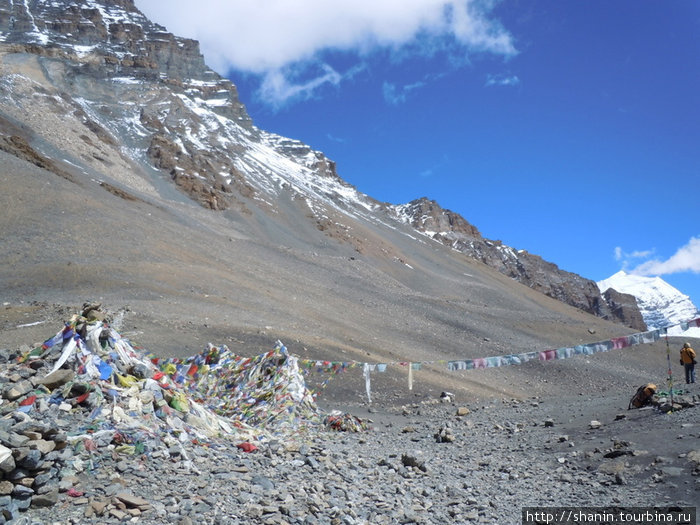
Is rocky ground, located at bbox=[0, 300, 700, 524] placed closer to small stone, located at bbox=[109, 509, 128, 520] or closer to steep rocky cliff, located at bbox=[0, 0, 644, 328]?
small stone, located at bbox=[109, 509, 128, 520]

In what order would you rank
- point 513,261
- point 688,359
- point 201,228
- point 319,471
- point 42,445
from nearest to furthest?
point 42,445 → point 319,471 → point 688,359 → point 201,228 → point 513,261

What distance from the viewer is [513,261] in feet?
450

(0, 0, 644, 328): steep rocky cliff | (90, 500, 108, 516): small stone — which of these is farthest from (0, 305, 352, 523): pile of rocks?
(0, 0, 644, 328): steep rocky cliff

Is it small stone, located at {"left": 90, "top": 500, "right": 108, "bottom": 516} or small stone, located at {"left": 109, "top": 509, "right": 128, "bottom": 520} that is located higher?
small stone, located at {"left": 90, "top": 500, "right": 108, "bottom": 516}

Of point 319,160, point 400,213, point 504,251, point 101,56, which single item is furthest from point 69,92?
point 504,251

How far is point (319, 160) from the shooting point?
5354 inches

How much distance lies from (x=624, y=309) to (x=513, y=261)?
128ft

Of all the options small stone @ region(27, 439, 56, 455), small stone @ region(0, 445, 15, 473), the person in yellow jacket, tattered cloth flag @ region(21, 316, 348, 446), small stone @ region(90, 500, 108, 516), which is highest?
the person in yellow jacket

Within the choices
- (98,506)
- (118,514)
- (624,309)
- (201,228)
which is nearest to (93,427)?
(98,506)

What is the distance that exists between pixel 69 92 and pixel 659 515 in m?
92.2

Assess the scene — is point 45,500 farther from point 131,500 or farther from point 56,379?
point 56,379

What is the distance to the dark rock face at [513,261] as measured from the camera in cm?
13262

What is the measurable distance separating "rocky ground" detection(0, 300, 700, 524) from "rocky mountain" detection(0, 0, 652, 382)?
1000cm

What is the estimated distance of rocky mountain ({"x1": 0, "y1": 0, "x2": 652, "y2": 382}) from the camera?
2627 cm
